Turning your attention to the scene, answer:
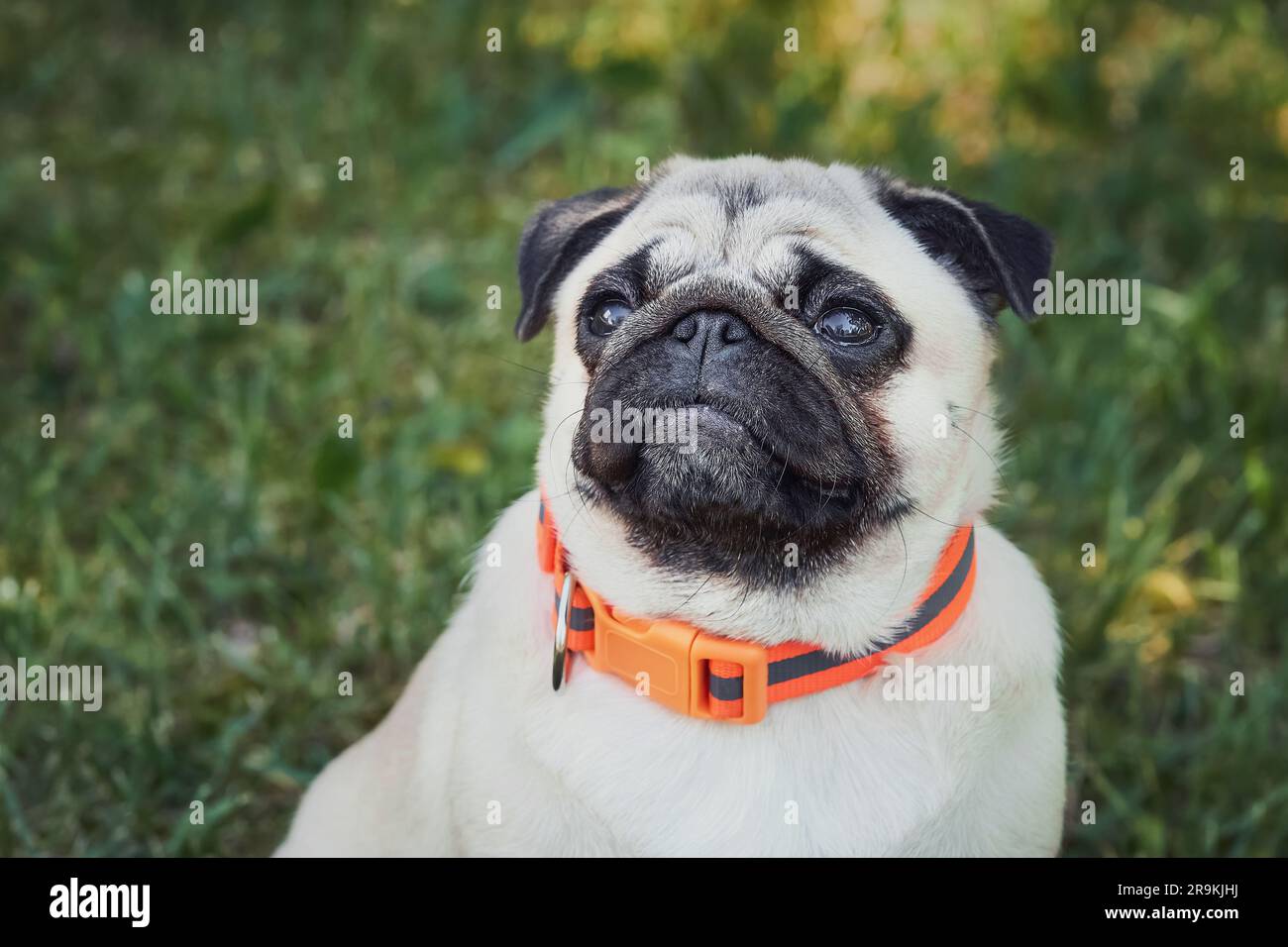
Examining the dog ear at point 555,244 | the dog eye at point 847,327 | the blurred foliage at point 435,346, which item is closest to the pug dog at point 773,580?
the dog eye at point 847,327

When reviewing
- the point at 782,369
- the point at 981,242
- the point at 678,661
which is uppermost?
the point at 981,242

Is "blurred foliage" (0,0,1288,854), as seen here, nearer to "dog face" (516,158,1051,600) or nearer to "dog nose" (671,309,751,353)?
"dog face" (516,158,1051,600)

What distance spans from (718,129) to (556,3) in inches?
48.2

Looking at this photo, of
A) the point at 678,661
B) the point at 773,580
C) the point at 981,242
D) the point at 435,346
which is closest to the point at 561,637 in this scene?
the point at 678,661

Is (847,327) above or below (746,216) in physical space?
below

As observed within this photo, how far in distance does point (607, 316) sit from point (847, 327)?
0.47 m

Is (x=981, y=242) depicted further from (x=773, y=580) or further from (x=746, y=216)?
(x=773, y=580)

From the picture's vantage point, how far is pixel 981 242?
110 inches

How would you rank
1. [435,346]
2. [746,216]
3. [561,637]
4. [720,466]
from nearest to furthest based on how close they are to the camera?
[720,466], [561,637], [746,216], [435,346]

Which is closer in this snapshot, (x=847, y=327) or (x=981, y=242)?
(x=847, y=327)

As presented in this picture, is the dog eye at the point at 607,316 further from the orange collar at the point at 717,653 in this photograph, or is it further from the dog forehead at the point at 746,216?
the orange collar at the point at 717,653

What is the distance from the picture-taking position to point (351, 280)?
507 centimetres
